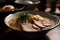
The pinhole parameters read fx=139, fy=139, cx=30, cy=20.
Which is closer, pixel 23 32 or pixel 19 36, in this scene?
pixel 23 32

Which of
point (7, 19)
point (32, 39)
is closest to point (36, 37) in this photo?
point (32, 39)

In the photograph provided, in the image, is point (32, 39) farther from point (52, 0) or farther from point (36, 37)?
point (52, 0)

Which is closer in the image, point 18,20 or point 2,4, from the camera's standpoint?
point 18,20

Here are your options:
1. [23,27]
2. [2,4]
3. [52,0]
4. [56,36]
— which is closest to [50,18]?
[56,36]

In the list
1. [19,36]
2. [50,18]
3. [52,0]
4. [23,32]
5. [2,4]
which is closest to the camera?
[23,32]

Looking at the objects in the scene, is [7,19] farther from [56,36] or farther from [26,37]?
[56,36]

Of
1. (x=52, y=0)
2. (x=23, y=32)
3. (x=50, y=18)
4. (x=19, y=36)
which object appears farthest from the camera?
(x=52, y=0)

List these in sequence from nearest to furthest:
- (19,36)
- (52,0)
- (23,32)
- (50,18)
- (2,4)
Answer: (23,32), (19,36), (50,18), (2,4), (52,0)

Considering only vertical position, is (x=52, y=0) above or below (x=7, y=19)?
below

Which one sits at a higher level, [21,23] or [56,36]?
[21,23]
